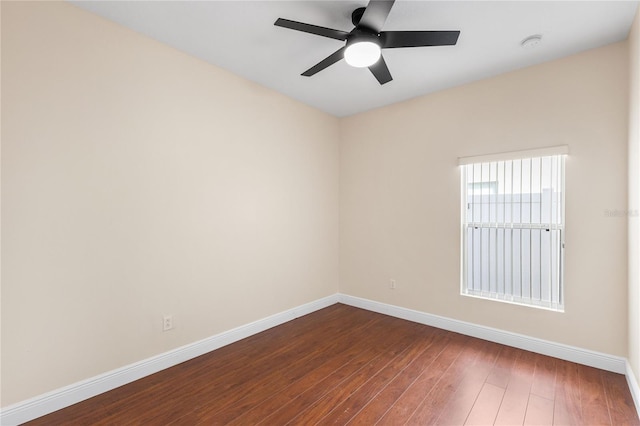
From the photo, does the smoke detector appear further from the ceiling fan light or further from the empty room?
the ceiling fan light

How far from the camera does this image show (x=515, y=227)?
289 cm

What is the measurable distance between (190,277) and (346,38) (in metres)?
2.32

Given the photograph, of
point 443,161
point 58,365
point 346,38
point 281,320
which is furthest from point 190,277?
point 443,161

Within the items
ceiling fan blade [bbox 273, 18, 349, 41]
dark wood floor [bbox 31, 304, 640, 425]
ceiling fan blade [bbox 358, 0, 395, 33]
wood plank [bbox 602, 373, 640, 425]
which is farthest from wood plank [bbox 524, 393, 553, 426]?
ceiling fan blade [bbox 273, 18, 349, 41]

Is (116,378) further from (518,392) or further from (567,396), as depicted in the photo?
(567,396)

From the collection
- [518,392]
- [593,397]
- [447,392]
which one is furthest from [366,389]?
[593,397]

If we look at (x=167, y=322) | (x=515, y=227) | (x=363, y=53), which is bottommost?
(x=167, y=322)

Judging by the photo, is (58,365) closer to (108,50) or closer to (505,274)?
(108,50)

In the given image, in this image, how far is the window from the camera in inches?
105

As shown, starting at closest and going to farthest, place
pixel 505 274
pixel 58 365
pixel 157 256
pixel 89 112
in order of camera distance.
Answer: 1. pixel 58 365
2. pixel 89 112
3. pixel 157 256
4. pixel 505 274

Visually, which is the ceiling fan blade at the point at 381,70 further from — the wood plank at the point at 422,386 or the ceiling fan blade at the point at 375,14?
the wood plank at the point at 422,386

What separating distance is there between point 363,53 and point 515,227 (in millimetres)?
2253

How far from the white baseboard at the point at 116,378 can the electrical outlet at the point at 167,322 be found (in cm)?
20

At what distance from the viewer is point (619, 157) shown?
2.36m
